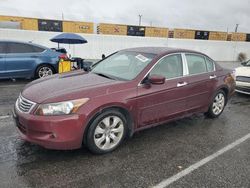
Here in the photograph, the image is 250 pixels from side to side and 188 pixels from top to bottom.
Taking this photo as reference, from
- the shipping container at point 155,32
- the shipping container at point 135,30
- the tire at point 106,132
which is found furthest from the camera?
the shipping container at point 155,32

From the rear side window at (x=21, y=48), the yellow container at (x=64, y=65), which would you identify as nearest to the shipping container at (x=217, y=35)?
the yellow container at (x=64, y=65)

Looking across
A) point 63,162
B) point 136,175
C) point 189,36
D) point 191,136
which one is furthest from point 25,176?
point 189,36

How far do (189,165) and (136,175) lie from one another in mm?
782

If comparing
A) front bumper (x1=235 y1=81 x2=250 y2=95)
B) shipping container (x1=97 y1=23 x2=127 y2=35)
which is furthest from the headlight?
shipping container (x1=97 y1=23 x2=127 y2=35)

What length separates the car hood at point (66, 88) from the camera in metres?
3.07

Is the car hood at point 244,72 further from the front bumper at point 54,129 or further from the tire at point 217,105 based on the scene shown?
the front bumper at point 54,129

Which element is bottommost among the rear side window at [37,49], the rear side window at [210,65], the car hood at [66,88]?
the car hood at [66,88]

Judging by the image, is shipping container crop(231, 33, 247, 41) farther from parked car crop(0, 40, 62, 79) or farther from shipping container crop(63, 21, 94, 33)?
parked car crop(0, 40, 62, 79)

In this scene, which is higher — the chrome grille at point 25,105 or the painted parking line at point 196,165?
the chrome grille at point 25,105

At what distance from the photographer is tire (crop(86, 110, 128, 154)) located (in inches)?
126

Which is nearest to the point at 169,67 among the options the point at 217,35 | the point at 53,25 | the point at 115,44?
the point at 115,44

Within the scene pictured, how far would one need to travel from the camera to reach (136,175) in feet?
9.57

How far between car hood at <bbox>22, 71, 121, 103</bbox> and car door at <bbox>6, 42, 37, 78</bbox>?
4.41 meters

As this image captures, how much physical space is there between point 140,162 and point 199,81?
2.07m
